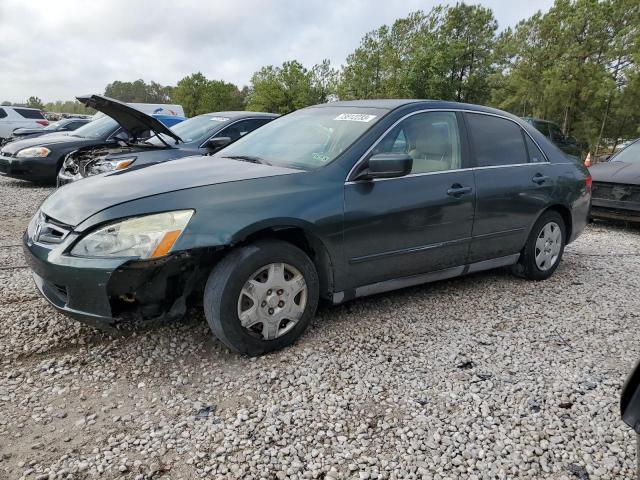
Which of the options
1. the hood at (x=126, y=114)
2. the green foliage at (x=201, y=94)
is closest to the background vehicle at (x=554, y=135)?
the hood at (x=126, y=114)

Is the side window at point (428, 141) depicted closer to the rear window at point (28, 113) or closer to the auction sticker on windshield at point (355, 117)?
the auction sticker on windshield at point (355, 117)

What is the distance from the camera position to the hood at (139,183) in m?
2.63

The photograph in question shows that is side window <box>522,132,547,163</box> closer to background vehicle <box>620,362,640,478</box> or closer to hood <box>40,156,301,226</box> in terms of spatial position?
hood <box>40,156,301,226</box>

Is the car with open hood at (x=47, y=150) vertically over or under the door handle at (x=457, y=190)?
over

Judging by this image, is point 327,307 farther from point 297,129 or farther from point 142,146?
point 142,146

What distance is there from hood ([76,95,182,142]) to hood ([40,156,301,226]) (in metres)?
3.11

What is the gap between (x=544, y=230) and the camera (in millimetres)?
4363

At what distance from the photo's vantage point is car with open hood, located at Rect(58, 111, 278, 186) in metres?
6.23

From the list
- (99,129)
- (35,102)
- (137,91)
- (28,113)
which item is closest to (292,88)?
(28,113)

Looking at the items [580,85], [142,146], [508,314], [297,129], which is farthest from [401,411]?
[580,85]

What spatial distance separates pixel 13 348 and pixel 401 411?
7.58 ft

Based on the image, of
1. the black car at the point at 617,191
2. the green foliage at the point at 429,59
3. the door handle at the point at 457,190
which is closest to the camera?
the door handle at the point at 457,190

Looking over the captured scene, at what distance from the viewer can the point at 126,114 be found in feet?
20.5

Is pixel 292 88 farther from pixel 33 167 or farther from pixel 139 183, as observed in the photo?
pixel 139 183
